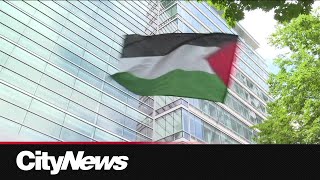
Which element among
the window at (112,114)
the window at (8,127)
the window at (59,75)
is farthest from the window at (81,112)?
the window at (8,127)

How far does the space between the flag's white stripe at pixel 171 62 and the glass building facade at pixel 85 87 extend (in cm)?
1493

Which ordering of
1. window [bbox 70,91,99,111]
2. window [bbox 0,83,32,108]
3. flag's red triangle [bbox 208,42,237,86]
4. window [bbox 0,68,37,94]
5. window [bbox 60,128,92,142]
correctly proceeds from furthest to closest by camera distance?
window [bbox 70,91,99,111] < window [bbox 60,128,92,142] < window [bbox 0,68,37,94] < window [bbox 0,83,32,108] < flag's red triangle [bbox 208,42,237,86]

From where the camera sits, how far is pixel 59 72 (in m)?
25.8

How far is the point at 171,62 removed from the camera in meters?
6.70

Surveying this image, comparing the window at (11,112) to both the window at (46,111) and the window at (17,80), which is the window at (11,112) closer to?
the window at (46,111)

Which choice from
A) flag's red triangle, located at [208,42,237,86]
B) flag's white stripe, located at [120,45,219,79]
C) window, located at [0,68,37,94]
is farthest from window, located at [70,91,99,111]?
flag's red triangle, located at [208,42,237,86]

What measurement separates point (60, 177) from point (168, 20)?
33.0 metres

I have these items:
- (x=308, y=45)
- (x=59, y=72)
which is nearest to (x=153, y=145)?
(x=308, y=45)

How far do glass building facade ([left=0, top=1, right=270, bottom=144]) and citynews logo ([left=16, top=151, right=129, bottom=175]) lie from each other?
655 inches

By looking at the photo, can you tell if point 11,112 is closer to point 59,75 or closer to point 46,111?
point 46,111

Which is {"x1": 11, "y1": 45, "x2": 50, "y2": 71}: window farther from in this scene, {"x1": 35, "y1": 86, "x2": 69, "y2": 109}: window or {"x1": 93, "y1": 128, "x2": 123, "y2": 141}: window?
{"x1": 93, "y1": 128, "x2": 123, "y2": 141}: window

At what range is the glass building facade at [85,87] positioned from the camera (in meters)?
22.4

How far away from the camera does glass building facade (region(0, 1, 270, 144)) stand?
2244cm

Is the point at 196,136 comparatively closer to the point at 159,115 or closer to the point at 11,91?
the point at 159,115
